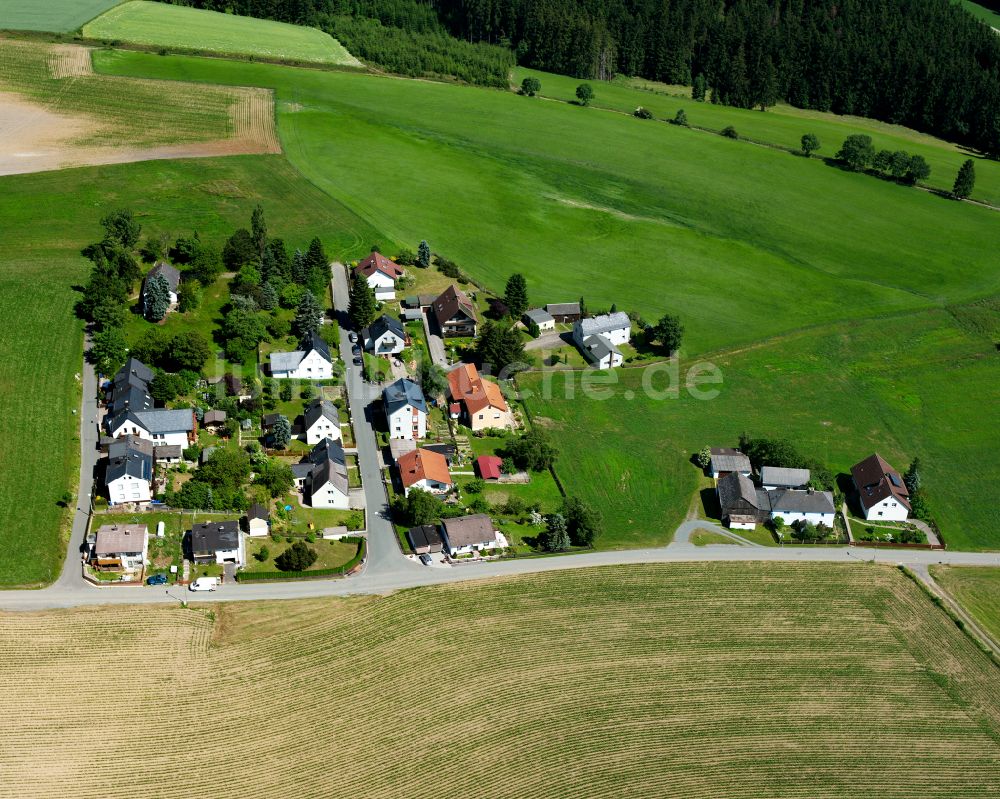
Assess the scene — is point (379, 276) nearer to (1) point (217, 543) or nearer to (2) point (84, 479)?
(2) point (84, 479)

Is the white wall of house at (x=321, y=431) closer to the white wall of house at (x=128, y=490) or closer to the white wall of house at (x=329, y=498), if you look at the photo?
the white wall of house at (x=329, y=498)

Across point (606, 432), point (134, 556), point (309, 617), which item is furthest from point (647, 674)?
point (134, 556)

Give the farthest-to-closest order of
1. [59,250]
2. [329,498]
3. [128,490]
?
1. [59,250]
2. [329,498]
3. [128,490]

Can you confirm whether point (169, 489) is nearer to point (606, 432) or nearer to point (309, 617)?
point (309, 617)

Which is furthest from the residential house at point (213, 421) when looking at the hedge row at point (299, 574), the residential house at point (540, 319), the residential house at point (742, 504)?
the residential house at point (742, 504)

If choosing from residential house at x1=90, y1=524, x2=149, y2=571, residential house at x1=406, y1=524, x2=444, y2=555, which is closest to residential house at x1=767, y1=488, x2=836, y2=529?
residential house at x1=406, y1=524, x2=444, y2=555

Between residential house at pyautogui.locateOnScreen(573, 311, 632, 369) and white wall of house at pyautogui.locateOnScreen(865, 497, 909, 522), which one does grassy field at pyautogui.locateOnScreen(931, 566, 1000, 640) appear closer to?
white wall of house at pyautogui.locateOnScreen(865, 497, 909, 522)

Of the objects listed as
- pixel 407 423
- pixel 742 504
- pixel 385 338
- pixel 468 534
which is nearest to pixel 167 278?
pixel 385 338
